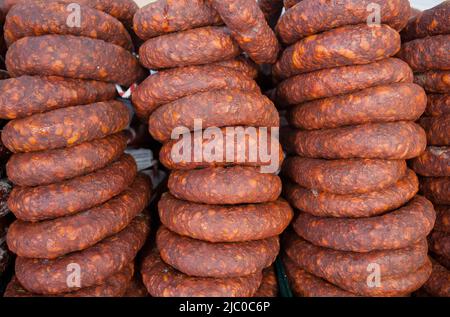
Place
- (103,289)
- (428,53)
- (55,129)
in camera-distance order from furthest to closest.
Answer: (428,53) < (103,289) < (55,129)

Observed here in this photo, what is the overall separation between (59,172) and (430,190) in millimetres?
2660

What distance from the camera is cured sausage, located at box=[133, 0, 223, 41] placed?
2334 mm

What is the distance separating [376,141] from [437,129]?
0.80m

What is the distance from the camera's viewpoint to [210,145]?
90.0 inches

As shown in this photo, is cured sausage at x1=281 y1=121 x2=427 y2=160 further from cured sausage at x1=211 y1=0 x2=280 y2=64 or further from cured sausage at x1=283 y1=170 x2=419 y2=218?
cured sausage at x1=211 y1=0 x2=280 y2=64

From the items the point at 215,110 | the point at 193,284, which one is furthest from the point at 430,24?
the point at 193,284

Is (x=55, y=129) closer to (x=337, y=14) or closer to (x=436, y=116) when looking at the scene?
(x=337, y=14)

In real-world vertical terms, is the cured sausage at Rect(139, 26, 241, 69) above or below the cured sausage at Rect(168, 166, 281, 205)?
above

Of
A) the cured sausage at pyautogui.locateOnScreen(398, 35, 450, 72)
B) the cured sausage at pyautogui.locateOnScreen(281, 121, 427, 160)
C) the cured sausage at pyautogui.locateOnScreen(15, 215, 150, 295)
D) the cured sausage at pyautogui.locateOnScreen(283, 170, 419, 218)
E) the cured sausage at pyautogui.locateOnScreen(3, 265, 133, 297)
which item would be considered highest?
the cured sausage at pyautogui.locateOnScreen(398, 35, 450, 72)

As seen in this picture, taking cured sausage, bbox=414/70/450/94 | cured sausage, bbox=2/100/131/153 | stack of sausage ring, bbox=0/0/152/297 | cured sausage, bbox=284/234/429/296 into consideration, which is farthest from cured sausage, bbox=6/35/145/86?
cured sausage, bbox=414/70/450/94

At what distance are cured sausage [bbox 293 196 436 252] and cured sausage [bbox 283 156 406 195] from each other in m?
0.20

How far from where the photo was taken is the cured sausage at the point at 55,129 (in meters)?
2.20

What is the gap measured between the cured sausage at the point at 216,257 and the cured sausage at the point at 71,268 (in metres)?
0.33

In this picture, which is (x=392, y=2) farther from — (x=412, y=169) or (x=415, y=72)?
(x=412, y=169)
